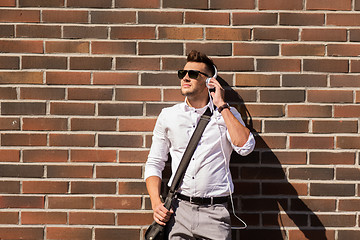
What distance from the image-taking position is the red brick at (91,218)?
9.68 ft

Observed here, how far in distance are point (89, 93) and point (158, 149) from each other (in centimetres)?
76

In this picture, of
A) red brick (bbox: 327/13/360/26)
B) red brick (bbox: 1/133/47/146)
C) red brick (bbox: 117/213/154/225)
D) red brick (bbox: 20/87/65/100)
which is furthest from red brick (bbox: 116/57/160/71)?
red brick (bbox: 327/13/360/26)

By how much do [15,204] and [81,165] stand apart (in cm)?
62

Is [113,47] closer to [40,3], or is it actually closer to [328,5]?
[40,3]

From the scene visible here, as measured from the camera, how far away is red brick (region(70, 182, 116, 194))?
9.68ft

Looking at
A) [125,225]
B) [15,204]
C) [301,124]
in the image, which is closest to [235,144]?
[301,124]

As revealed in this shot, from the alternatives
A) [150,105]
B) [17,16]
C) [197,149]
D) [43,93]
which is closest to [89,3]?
[17,16]

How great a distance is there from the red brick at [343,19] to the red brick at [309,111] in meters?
0.67

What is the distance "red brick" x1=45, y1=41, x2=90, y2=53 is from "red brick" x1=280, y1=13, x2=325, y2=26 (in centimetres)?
159

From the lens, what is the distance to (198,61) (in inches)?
106

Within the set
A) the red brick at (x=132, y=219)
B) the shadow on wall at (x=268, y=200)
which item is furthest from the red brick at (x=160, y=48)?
the red brick at (x=132, y=219)

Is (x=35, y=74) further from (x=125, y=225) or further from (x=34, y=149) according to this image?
(x=125, y=225)

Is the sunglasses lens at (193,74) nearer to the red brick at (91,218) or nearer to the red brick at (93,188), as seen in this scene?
the red brick at (93,188)

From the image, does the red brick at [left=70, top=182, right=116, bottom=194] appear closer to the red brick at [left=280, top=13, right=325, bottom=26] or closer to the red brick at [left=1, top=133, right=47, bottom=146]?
the red brick at [left=1, top=133, right=47, bottom=146]
